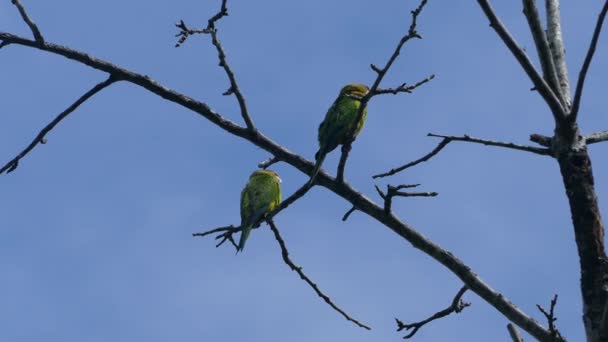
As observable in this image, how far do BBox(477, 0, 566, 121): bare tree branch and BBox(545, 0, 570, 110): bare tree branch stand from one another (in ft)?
1.41

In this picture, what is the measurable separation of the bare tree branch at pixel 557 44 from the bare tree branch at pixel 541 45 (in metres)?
0.26

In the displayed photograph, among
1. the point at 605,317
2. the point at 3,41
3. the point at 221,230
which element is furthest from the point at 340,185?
the point at 3,41

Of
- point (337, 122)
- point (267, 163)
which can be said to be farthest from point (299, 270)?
point (337, 122)

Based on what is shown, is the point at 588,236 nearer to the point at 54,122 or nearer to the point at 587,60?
the point at 587,60

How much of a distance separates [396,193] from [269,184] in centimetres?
572

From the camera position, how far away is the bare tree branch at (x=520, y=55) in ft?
13.7

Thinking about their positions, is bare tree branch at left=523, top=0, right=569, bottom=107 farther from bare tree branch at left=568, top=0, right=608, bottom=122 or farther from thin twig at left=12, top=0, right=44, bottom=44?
thin twig at left=12, top=0, right=44, bottom=44

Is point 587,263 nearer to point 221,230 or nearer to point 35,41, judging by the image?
point 221,230

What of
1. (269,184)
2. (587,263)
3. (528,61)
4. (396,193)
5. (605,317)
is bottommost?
(605,317)

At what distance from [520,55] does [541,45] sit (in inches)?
12.2

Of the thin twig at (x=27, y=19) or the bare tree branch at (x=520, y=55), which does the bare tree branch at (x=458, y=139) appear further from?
the thin twig at (x=27, y=19)

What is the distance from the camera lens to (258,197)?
978 centimetres

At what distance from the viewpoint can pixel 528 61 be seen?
425 centimetres

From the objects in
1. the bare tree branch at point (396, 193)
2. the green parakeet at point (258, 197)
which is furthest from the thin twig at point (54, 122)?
the green parakeet at point (258, 197)
